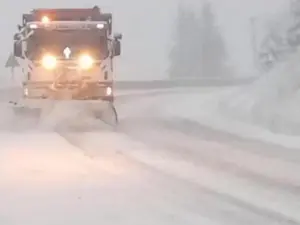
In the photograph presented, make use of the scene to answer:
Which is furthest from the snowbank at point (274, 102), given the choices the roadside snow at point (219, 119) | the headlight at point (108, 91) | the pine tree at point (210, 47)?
the pine tree at point (210, 47)

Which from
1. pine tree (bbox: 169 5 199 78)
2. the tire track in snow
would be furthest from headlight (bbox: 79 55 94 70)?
pine tree (bbox: 169 5 199 78)

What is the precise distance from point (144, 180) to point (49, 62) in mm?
9219

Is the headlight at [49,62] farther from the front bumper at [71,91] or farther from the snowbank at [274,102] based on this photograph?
the snowbank at [274,102]

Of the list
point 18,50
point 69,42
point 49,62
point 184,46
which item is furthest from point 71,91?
point 184,46

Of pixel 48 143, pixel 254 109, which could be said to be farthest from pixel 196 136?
pixel 254 109

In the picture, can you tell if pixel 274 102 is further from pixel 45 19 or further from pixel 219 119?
pixel 45 19

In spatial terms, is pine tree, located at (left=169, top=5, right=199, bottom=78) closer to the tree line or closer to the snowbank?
the tree line

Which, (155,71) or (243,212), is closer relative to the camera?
(243,212)

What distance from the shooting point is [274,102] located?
876 inches

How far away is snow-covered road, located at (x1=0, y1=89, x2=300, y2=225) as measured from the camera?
25.0 feet

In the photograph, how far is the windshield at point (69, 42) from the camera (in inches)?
729

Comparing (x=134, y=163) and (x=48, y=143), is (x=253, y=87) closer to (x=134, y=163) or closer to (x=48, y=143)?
(x=48, y=143)

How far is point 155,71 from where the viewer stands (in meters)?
42.7

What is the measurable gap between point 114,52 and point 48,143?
4.60 meters
